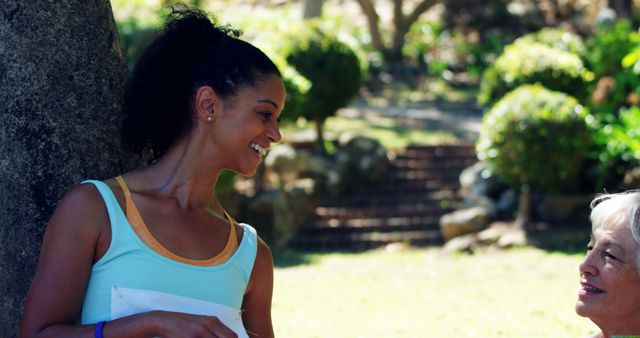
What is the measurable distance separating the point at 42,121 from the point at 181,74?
601 millimetres

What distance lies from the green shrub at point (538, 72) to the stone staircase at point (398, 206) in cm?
124

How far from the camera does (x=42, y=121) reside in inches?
122

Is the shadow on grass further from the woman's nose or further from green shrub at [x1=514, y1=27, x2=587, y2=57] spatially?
the woman's nose

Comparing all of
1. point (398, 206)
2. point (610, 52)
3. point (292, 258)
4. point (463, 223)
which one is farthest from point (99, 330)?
point (610, 52)

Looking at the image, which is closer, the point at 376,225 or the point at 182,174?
the point at 182,174

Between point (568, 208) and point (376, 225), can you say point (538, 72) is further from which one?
point (376, 225)

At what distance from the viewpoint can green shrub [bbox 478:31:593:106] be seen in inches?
556

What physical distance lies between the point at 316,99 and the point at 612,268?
1185cm

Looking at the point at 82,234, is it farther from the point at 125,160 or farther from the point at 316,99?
the point at 316,99

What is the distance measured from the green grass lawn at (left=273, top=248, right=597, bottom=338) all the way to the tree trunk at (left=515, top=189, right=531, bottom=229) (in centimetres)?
76

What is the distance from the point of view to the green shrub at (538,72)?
46.4 feet

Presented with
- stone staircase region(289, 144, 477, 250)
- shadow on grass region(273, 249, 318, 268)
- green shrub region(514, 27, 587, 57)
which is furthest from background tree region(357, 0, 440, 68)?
shadow on grass region(273, 249, 318, 268)

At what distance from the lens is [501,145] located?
12.3 meters

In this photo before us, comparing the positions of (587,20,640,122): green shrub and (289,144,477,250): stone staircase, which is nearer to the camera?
(289,144,477,250): stone staircase
